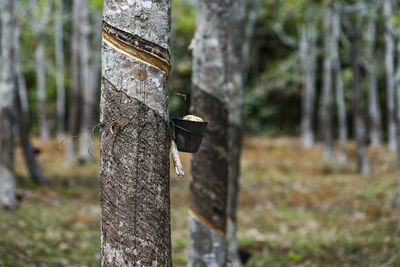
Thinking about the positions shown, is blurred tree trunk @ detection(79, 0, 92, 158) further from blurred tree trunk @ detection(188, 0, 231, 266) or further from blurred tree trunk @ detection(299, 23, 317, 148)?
blurred tree trunk @ detection(188, 0, 231, 266)

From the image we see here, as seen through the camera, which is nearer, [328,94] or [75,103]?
[75,103]

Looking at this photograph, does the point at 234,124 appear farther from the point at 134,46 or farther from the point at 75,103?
the point at 75,103

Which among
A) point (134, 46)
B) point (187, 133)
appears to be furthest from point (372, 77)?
point (134, 46)

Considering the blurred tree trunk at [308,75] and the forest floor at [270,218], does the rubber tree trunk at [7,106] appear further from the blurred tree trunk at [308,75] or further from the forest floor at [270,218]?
the blurred tree trunk at [308,75]

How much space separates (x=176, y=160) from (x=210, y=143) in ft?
8.78

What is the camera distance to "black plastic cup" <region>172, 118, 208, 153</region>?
2939mm

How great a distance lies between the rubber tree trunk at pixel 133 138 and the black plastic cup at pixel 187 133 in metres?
0.30

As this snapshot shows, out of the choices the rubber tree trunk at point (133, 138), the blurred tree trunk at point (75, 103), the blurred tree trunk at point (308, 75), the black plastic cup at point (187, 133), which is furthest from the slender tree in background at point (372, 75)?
the rubber tree trunk at point (133, 138)

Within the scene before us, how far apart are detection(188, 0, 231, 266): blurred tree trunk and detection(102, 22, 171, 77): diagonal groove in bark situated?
96.8 inches

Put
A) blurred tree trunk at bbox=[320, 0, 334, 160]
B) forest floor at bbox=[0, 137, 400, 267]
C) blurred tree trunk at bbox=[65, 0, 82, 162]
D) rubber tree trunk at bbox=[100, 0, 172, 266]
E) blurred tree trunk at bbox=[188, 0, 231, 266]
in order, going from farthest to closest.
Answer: blurred tree trunk at bbox=[320, 0, 334, 160] → blurred tree trunk at bbox=[65, 0, 82, 162] → forest floor at bbox=[0, 137, 400, 267] → blurred tree trunk at bbox=[188, 0, 231, 266] → rubber tree trunk at bbox=[100, 0, 172, 266]

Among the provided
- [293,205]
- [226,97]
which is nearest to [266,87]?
[293,205]

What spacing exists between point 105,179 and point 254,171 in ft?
51.0

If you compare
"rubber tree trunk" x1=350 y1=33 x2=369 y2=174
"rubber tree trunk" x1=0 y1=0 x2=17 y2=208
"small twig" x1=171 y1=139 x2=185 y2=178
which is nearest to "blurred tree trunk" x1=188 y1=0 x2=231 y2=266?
"small twig" x1=171 y1=139 x2=185 y2=178

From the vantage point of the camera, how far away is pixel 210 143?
17.5ft
